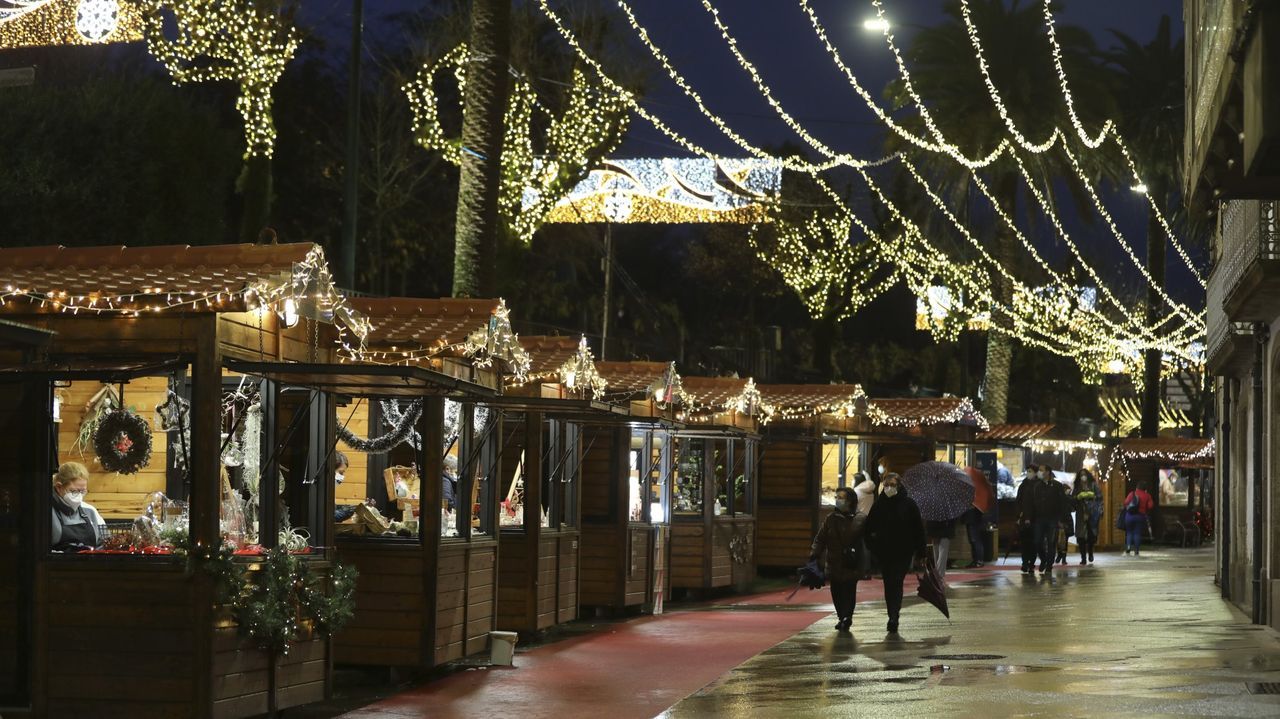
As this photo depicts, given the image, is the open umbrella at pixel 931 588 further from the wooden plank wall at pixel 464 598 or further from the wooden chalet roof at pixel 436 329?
the wooden chalet roof at pixel 436 329

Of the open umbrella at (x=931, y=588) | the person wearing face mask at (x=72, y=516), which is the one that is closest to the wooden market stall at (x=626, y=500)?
the open umbrella at (x=931, y=588)

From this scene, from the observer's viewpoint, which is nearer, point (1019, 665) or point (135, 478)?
point (135, 478)

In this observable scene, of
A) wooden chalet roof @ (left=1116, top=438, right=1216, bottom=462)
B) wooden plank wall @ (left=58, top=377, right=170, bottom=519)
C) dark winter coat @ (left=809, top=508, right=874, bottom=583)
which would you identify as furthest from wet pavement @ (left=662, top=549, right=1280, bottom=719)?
wooden chalet roof @ (left=1116, top=438, right=1216, bottom=462)

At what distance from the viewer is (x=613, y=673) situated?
1434 centimetres

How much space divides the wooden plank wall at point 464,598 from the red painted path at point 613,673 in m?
0.28

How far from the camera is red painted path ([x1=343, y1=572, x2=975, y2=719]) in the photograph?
12156 mm

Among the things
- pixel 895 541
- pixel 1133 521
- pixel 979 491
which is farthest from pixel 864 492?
pixel 1133 521

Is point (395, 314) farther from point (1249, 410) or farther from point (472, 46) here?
point (1249, 410)

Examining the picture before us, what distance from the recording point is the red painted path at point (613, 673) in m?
12.2

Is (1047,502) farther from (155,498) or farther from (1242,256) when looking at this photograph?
(155,498)

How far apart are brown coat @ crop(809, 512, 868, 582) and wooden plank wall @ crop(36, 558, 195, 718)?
27.6ft

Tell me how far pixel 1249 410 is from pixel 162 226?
55.5 feet

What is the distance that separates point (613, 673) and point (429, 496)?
7.16 ft

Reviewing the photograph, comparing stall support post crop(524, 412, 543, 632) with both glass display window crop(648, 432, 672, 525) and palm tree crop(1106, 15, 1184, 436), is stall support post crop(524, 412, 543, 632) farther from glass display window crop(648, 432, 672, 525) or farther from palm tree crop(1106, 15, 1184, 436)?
palm tree crop(1106, 15, 1184, 436)
